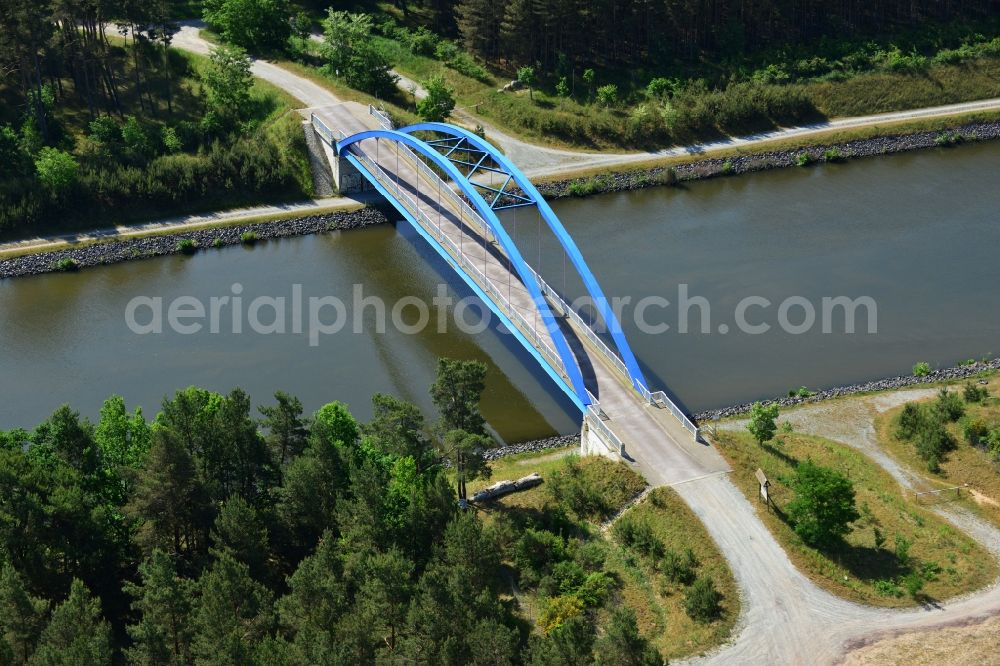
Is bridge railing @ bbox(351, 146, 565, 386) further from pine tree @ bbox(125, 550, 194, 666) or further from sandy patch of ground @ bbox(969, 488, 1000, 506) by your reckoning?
pine tree @ bbox(125, 550, 194, 666)

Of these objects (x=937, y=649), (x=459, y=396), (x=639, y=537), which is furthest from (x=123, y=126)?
(x=937, y=649)

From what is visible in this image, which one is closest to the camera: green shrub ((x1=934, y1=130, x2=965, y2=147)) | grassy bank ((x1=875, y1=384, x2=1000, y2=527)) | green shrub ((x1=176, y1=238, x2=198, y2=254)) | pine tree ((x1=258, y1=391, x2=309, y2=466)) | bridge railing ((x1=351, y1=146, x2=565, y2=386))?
pine tree ((x1=258, y1=391, x2=309, y2=466))

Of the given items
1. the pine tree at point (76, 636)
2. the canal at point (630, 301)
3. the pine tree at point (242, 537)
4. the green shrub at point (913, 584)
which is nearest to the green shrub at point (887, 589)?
the green shrub at point (913, 584)

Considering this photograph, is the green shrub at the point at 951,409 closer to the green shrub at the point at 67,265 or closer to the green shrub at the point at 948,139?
the green shrub at the point at 948,139

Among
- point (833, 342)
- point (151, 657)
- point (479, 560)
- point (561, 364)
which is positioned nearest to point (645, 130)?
point (833, 342)

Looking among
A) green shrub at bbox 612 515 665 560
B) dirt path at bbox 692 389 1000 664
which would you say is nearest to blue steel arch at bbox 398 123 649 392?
dirt path at bbox 692 389 1000 664

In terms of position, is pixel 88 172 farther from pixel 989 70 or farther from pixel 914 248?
pixel 989 70
